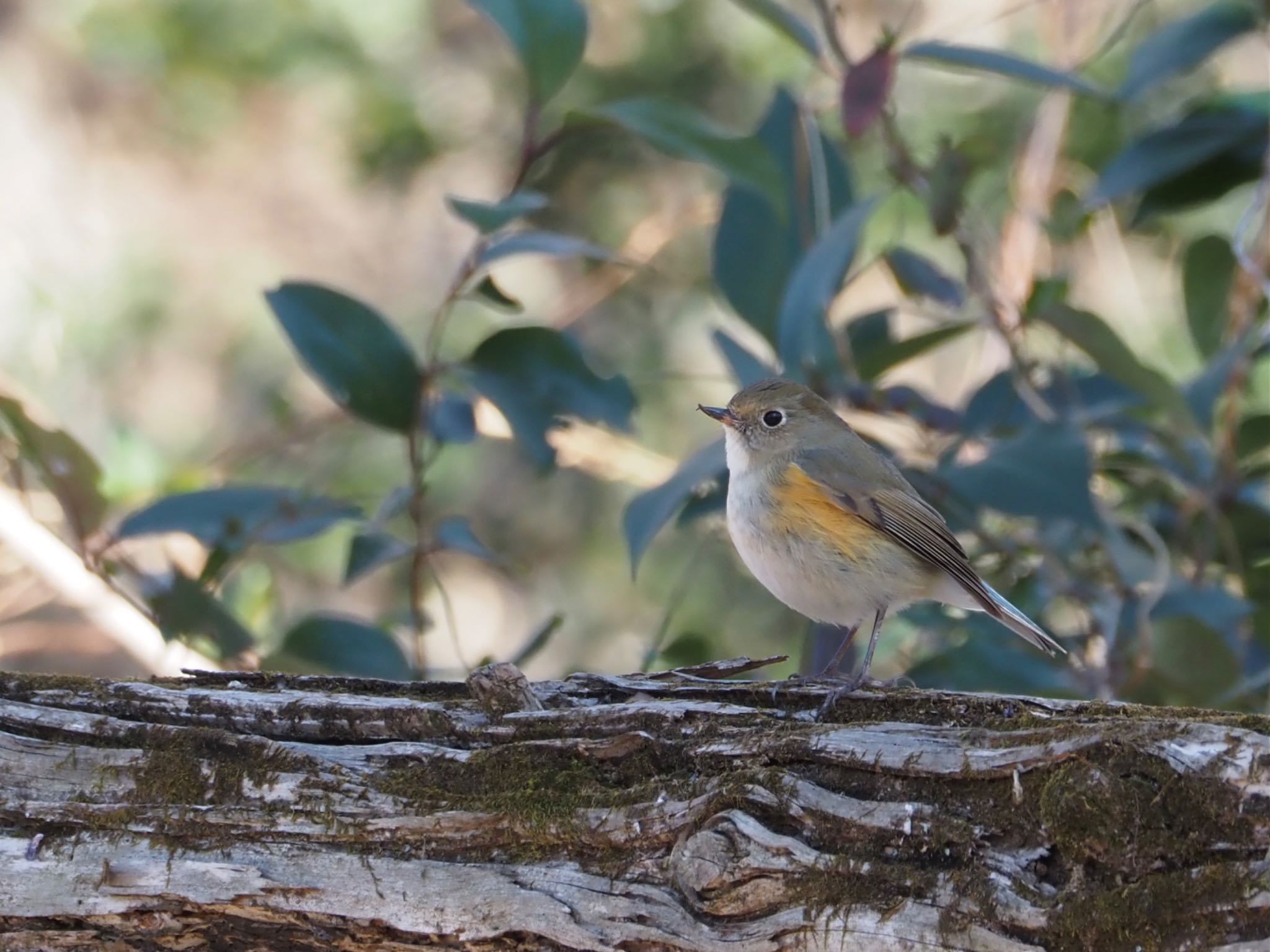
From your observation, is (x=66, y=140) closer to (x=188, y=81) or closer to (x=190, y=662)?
(x=188, y=81)

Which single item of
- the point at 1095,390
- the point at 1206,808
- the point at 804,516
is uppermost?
the point at 1095,390

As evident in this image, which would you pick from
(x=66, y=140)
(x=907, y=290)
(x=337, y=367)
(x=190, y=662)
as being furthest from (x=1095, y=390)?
(x=66, y=140)

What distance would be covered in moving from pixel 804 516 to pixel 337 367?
45.7 inches

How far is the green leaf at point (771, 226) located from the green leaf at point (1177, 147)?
0.80 metres

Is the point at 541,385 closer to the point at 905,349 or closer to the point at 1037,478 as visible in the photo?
the point at 905,349

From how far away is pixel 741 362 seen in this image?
3307 millimetres

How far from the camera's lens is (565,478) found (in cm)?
660

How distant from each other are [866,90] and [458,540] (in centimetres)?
146

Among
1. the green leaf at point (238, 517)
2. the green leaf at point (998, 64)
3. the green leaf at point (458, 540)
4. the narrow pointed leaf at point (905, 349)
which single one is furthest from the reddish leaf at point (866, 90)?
the green leaf at point (238, 517)

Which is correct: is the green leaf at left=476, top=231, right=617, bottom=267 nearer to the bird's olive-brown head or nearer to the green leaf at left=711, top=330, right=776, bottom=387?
the green leaf at left=711, top=330, right=776, bottom=387

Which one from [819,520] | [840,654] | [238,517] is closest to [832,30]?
[819,520]

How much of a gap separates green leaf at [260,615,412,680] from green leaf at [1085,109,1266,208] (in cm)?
229

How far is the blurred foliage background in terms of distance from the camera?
10.7 ft

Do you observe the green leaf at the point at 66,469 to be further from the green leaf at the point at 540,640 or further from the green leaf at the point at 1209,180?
the green leaf at the point at 1209,180
